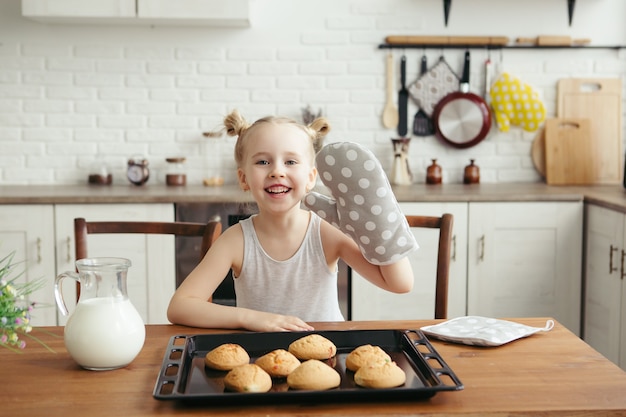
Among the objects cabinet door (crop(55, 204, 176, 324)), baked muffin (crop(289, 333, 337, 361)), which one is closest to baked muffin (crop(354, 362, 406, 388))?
baked muffin (crop(289, 333, 337, 361))

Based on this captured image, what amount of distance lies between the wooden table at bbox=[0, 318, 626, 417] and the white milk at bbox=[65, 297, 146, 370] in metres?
0.02

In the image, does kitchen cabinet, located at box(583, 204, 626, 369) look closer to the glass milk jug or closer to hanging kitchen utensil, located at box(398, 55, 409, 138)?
hanging kitchen utensil, located at box(398, 55, 409, 138)

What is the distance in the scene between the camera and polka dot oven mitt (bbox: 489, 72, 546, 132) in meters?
3.72

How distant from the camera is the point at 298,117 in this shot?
3.74 meters

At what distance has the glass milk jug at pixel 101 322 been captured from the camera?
4.04 feet

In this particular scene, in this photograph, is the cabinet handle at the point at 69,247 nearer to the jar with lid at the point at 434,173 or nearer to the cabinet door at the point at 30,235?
the cabinet door at the point at 30,235

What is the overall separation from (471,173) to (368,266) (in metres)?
2.11

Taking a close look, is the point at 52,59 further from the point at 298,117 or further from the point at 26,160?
the point at 298,117

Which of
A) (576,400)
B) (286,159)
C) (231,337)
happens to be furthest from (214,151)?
(576,400)

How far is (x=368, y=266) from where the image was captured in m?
1.71

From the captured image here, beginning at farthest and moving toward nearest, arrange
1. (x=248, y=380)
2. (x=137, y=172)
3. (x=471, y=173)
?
(x=471, y=173) < (x=137, y=172) < (x=248, y=380)

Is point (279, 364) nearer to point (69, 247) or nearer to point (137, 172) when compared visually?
point (69, 247)

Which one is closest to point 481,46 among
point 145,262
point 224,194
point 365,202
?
point 224,194

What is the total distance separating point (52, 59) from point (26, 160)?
1.64 ft
